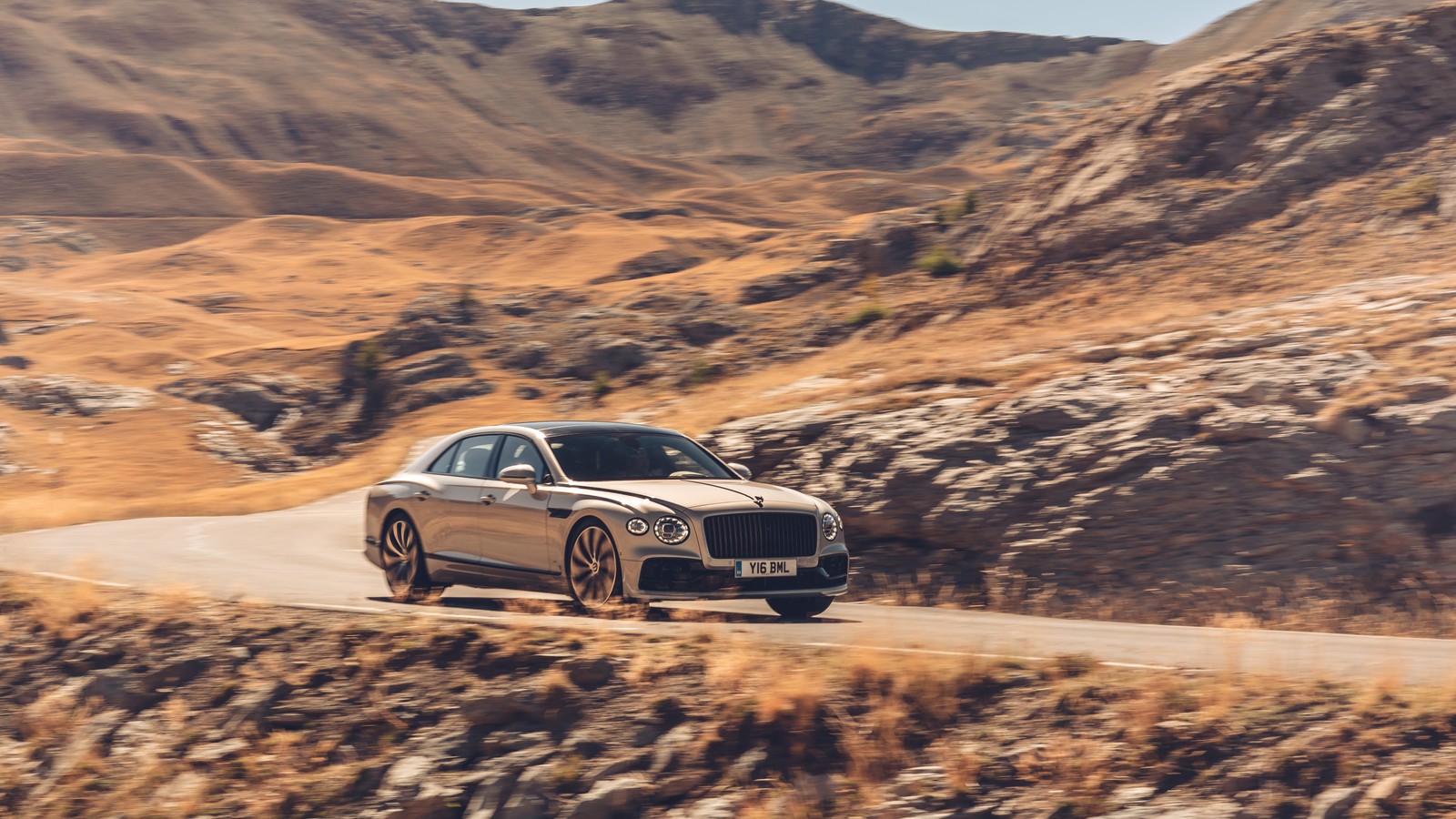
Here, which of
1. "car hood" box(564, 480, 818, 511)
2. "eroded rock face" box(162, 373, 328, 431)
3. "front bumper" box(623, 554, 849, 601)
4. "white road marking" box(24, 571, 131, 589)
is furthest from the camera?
"eroded rock face" box(162, 373, 328, 431)

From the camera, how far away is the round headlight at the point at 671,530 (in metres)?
9.28

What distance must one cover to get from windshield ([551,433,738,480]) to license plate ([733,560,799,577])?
126cm

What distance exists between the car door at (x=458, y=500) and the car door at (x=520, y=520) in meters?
0.13

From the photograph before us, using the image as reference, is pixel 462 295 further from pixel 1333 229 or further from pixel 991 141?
pixel 991 141

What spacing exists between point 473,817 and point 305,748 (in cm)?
156

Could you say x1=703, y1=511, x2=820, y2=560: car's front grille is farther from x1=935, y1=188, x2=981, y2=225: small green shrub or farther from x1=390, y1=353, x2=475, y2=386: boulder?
x1=390, y1=353, x2=475, y2=386: boulder

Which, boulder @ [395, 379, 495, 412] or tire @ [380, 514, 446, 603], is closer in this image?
tire @ [380, 514, 446, 603]

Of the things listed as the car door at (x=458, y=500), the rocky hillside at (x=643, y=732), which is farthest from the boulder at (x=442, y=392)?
the rocky hillside at (x=643, y=732)

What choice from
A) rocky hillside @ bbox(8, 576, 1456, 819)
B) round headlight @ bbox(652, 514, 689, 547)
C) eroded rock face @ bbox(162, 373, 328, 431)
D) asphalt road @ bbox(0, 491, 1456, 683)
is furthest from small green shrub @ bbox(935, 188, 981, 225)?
rocky hillside @ bbox(8, 576, 1456, 819)

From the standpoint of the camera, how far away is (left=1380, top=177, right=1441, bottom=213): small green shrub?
20.5 m

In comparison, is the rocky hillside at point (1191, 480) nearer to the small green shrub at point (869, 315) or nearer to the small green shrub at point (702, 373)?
the small green shrub at point (869, 315)

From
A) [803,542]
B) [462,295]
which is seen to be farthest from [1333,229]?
[462,295]

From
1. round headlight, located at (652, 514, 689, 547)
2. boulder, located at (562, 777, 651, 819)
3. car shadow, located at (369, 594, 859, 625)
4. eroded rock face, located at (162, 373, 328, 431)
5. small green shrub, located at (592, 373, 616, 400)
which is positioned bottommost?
boulder, located at (562, 777, 651, 819)

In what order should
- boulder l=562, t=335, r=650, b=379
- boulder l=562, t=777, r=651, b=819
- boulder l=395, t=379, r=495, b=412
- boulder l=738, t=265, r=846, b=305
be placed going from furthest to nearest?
boulder l=738, t=265, r=846, b=305, boulder l=395, t=379, r=495, b=412, boulder l=562, t=335, r=650, b=379, boulder l=562, t=777, r=651, b=819
